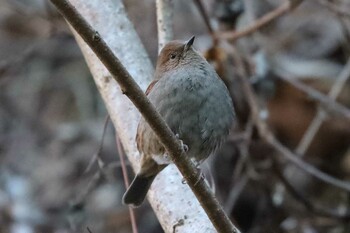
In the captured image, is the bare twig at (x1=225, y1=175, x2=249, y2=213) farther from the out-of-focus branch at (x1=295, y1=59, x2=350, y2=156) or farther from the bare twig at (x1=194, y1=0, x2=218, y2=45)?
the bare twig at (x1=194, y1=0, x2=218, y2=45)

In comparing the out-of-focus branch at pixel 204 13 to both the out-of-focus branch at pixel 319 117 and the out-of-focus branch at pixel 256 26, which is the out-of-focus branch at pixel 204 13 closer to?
the out-of-focus branch at pixel 256 26

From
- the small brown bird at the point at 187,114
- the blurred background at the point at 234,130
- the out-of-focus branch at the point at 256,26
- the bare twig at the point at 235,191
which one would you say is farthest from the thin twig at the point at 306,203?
the small brown bird at the point at 187,114

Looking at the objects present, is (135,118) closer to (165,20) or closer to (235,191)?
(165,20)

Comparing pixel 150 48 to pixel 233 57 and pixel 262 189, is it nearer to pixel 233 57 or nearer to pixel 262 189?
pixel 233 57

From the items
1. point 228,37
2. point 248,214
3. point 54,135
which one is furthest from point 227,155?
point 54,135

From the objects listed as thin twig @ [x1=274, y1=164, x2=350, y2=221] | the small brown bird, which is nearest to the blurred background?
thin twig @ [x1=274, y1=164, x2=350, y2=221]

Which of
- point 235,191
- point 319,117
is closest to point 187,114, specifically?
point 235,191
